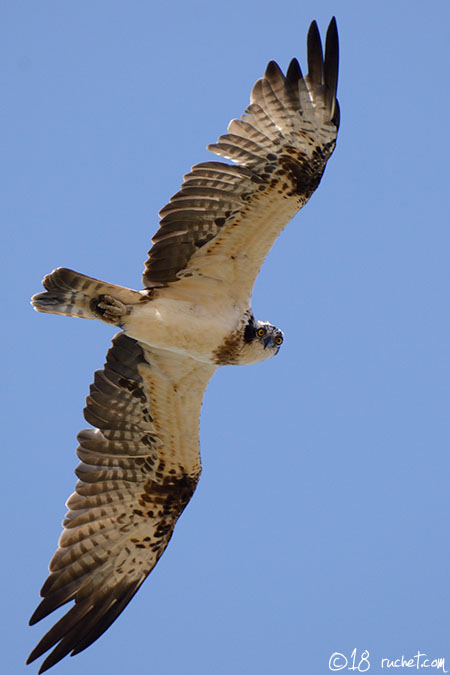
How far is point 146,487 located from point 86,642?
5.38 feet

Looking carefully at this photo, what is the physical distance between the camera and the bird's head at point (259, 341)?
9.07 meters

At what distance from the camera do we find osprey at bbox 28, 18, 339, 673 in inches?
342

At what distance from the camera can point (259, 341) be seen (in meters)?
9.07

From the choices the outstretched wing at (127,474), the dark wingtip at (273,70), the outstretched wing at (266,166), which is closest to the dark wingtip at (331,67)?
the outstretched wing at (266,166)

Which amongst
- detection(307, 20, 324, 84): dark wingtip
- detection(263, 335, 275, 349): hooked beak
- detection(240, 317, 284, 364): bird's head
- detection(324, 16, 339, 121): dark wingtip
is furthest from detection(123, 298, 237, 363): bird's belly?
detection(307, 20, 324, 84): dark wingtip

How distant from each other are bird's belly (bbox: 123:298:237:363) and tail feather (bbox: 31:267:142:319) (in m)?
0.38

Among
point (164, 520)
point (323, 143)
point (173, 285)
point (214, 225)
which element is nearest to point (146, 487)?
point (164, 520)

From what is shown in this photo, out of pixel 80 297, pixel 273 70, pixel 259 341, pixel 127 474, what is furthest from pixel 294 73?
pixel 127 474

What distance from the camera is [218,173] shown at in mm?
8633

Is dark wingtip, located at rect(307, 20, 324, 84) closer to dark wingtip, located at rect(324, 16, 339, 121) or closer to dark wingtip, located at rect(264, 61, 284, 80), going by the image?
dark wingtip, located at rect(324, 16, 339, 121)

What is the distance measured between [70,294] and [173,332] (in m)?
0.99

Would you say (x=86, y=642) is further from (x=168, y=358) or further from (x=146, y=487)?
(x=168, y=358)

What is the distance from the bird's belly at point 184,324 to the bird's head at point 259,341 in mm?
145

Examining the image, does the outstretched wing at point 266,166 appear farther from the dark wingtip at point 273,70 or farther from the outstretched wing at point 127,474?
the outstretched wing at point 127,474
